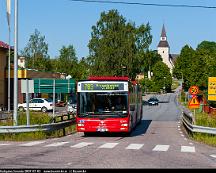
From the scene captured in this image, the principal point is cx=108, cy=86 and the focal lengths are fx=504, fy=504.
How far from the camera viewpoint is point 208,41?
18162 centimetres

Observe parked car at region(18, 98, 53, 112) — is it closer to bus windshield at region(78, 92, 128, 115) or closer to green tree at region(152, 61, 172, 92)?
bus windshield at region(78, 92, 128, 115)

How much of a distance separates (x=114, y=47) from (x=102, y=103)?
66.6 metres

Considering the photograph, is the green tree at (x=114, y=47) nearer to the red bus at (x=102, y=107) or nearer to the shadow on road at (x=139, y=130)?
the shadow on road at (x=139, y=130)

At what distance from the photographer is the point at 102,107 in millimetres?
24781

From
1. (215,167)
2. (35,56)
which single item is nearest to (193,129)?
(215,167)

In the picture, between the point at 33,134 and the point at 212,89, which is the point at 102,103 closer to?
the point at 33,134

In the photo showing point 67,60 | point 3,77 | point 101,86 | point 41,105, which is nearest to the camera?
point 101,86

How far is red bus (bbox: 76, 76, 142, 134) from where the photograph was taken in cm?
2462

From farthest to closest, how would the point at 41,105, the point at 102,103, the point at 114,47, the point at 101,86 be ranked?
1. the point at 114,47
2. the point at 41,105
3. the point at 101,86
4. the point at 102,103

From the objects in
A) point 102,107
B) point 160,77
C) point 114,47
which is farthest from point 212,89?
point 160,77

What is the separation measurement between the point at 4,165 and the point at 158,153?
5901 mm

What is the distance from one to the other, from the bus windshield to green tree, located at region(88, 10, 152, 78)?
64.8 meters

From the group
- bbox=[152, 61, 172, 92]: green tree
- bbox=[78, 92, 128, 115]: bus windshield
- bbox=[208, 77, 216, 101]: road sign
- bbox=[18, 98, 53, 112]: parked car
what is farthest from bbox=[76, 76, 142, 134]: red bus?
bbox=[152, 61, 172, 92]: green tree

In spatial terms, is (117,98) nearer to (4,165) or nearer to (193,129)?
(193,129)
